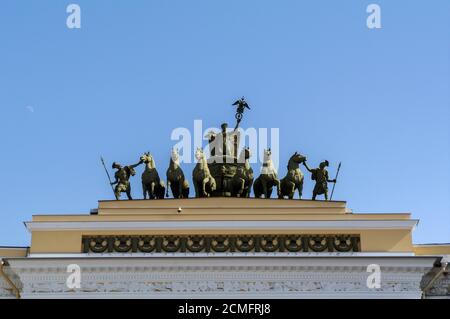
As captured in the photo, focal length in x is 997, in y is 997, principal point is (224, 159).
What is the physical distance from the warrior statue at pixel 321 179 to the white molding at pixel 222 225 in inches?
72.0

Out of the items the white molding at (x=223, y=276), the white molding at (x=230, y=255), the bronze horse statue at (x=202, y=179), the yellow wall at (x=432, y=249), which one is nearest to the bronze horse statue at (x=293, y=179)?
the bronze horse statue at (x=202, y=179)

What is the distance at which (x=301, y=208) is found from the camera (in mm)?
22953

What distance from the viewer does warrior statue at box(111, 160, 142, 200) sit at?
2428cm

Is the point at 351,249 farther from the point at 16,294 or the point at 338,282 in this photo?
the point at 16,294

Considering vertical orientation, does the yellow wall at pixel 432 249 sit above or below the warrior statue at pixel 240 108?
below

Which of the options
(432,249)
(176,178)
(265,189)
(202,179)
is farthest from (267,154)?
(432,249)

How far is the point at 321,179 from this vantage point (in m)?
24.2

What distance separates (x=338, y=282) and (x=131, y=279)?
453cm

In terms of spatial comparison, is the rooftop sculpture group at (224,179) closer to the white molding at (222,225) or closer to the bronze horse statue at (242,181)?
the bronze horse statue at (242,181)

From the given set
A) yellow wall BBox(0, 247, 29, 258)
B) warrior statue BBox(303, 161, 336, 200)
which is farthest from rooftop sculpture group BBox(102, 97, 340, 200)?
yellow wall BBox(0, 247, 29, 258)

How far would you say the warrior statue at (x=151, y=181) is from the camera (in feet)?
79.7

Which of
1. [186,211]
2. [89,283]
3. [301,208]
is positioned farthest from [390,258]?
[89,283]

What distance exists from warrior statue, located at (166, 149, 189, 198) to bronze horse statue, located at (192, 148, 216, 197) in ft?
1.18

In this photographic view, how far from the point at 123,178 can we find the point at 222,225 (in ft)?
10.9
